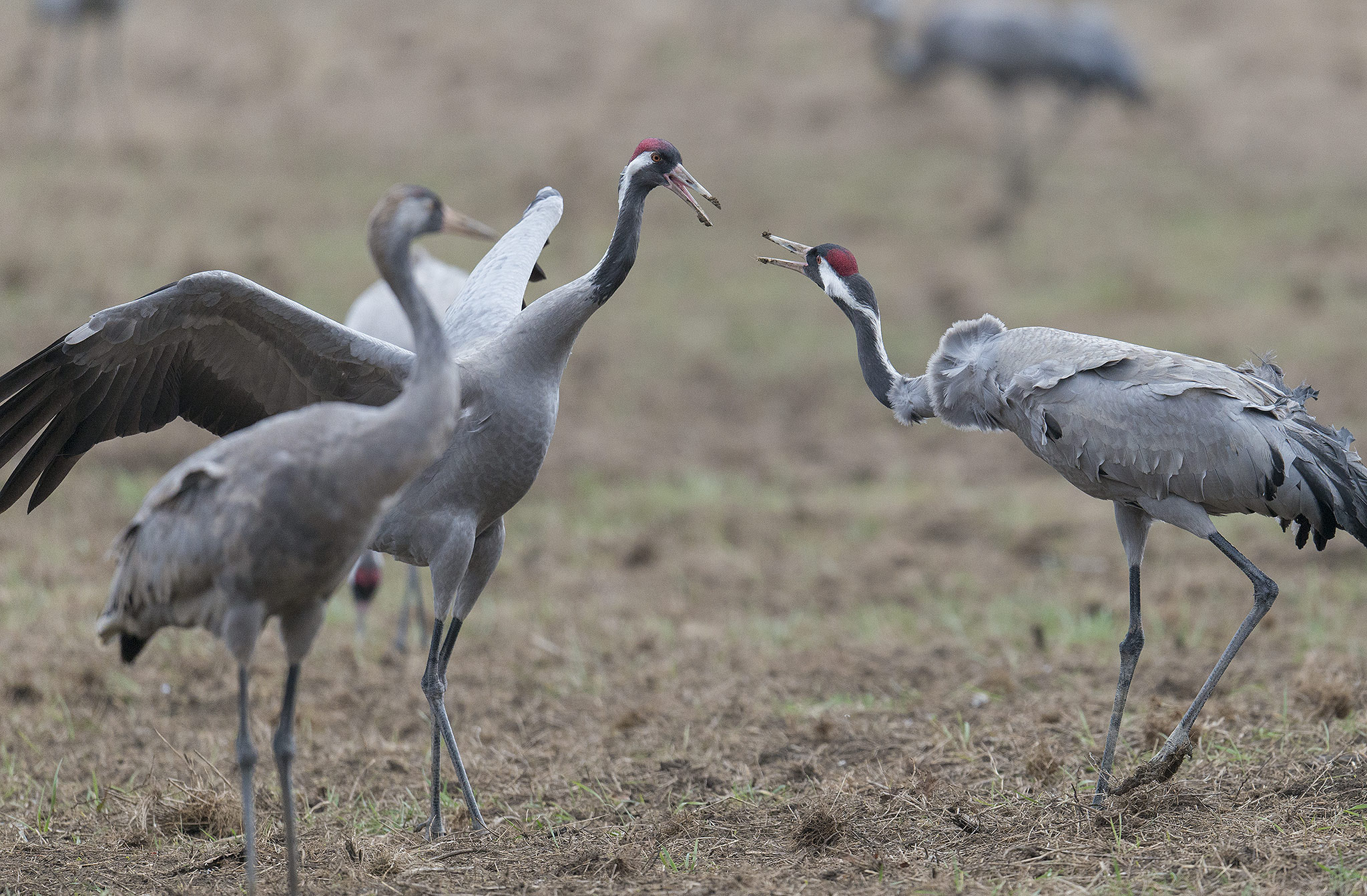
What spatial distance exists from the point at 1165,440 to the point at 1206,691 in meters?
0.70

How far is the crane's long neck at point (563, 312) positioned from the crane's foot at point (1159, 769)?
1.97 metres

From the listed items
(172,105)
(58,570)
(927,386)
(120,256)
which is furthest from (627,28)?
(927,386)

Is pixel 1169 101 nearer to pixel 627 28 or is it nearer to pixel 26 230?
pixel 627 28

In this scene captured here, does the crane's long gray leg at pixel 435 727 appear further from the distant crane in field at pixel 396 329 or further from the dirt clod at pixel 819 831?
the distant crane in field at pixel 396 329

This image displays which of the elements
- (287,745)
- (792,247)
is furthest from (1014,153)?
(287,745)

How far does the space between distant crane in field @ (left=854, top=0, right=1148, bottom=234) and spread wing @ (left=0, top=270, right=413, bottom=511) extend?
9.72m

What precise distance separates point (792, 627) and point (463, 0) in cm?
1286

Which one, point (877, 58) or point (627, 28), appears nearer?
point (877, 58)

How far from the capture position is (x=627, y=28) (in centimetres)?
1598

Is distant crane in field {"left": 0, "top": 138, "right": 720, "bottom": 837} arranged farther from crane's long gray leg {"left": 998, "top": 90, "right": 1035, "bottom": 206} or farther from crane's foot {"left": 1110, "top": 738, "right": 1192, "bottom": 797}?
crane's long gray leg {"left": 998, "top": 90, "right": 1035, "bottom": 206}

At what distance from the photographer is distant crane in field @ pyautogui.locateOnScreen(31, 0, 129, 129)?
41.9ft

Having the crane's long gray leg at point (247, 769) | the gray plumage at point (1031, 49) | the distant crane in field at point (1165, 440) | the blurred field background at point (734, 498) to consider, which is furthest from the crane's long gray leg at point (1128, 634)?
the gray plumage at point (1031, 49)

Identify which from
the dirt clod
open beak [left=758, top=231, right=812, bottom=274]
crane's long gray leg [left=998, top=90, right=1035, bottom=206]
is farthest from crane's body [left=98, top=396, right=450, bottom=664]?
crane's long gray leg [left=998, top=90, right=1035, bottom=206]

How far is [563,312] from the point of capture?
4.04 metres
